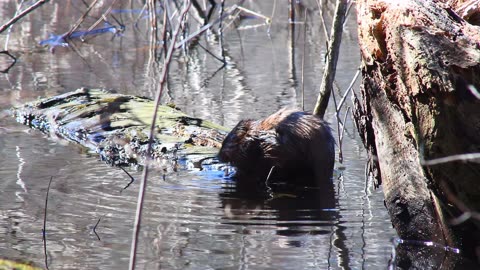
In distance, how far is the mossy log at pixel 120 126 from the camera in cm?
655

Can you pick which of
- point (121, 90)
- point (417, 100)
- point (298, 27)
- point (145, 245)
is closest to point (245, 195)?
point (145, 245)

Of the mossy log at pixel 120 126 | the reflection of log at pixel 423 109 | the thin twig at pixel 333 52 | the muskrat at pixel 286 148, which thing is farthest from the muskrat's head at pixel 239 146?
the reflection of log at pixel 423 109

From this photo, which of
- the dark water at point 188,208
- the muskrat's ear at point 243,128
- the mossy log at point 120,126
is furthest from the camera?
the mossy log at point 120,126

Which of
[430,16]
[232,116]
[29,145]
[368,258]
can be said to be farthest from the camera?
[232,116]

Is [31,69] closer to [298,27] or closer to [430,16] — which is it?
[298,27]

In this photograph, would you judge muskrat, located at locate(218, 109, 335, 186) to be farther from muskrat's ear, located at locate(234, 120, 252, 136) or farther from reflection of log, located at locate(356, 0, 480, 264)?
reflection of log, located at locate(356, 0, 480, 264)

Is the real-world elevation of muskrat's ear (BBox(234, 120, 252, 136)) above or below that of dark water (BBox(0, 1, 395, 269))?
above

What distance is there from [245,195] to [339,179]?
2.34ft

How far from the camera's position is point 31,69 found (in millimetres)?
10914

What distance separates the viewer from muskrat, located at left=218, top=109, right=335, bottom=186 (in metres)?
5.80

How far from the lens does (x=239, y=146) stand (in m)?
5.93

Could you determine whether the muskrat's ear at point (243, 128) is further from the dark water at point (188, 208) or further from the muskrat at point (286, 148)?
the dark water at point (188, 208)

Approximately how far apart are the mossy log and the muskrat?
0.42 metres

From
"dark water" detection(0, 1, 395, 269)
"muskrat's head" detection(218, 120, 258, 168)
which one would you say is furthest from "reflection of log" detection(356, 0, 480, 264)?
"muskrat's head" detection(218, 120, 258, 168)
